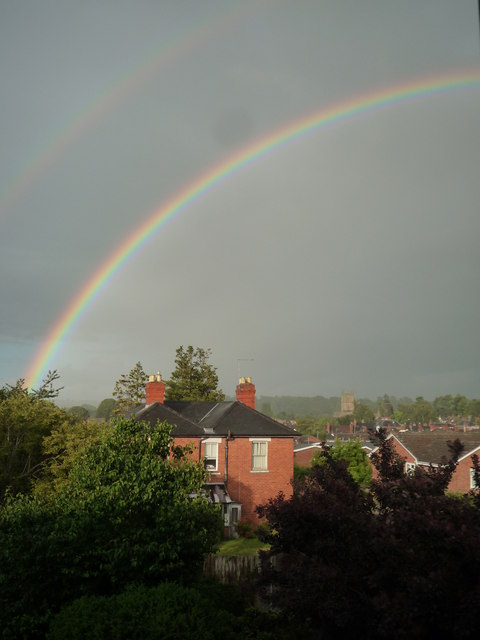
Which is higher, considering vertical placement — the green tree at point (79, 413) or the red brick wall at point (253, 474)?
the green tree at point (79, 413)

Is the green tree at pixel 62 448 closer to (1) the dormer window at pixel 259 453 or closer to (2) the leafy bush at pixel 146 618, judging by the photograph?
(1) the dormer window at pixel 259 453

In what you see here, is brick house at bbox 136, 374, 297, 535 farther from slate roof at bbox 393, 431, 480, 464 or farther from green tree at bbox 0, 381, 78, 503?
slate roof at bbox 393, 431, 480, 464

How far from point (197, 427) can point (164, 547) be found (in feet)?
72.4

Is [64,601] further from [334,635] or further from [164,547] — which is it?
[334,635]

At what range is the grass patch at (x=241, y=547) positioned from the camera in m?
28.4

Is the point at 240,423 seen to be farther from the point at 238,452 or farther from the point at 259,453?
the point at 259,453

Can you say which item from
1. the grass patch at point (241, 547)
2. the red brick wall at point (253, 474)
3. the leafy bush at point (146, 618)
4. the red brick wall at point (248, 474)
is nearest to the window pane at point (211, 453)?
the red brick wall at point (248, 474)

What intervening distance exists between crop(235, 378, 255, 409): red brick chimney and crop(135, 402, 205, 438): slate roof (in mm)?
→ 5370

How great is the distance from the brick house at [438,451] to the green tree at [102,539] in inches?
1367

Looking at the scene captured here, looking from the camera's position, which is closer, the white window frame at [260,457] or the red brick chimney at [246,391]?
the white window frame at [260,457]

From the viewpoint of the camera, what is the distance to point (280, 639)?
12.2 meters

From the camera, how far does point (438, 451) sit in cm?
5275

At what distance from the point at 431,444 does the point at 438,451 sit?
315 centimetres

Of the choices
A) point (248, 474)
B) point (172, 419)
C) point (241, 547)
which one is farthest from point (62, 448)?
point (248, 474)
